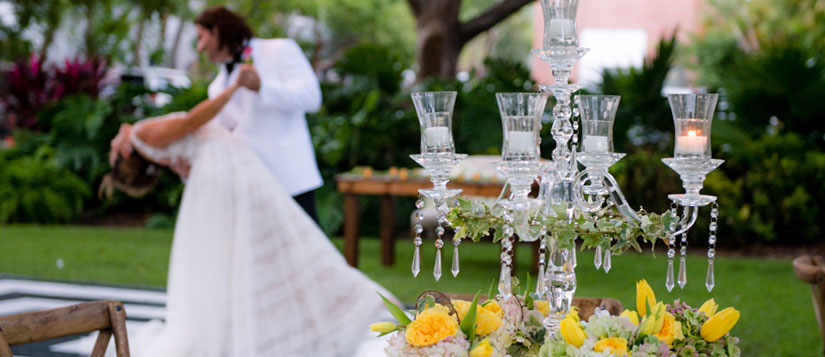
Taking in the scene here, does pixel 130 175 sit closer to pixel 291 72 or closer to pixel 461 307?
pixel 291 72

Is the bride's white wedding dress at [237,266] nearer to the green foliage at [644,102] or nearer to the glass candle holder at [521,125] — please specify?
the glass candle holder at [521,125]

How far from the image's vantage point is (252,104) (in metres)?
3.96

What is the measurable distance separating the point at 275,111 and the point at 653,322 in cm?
278

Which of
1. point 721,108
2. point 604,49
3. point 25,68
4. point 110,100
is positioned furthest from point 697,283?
point 604,49

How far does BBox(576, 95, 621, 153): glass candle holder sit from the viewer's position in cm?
163

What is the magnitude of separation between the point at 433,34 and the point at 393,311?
818 centimetres

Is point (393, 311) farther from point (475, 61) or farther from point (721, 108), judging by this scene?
point (475, 61)

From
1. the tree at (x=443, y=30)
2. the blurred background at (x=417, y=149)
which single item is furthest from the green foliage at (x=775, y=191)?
the tree at (x=443, y=30)

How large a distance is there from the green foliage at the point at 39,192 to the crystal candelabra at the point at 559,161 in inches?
323

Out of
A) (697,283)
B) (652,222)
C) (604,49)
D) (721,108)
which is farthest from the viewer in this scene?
(604,49)

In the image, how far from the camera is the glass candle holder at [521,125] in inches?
60.7

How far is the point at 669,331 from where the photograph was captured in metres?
1.53

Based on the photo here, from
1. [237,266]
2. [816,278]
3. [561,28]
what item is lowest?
[237,266]

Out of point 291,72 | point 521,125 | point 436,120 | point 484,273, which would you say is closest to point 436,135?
point 436,120
